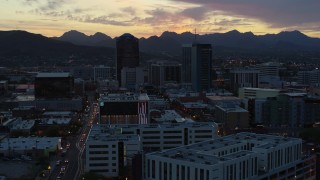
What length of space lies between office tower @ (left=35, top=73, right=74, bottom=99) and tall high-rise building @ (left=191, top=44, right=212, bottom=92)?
12.0 m

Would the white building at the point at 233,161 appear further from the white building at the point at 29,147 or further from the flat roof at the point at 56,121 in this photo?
the flat roof at the point at 56,121

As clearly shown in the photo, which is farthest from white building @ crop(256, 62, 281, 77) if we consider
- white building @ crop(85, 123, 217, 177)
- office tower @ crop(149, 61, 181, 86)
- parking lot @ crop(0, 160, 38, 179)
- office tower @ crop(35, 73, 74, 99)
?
parking lot @ crop(0, 160, 38, 179)

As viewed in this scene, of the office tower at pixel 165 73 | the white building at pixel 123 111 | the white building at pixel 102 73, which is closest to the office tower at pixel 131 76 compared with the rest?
the office tower at pixel 165 73

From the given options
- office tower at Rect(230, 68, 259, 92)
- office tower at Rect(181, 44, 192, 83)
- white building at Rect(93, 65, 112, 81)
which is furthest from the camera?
white building at Rect(93, 65, 112, 81)

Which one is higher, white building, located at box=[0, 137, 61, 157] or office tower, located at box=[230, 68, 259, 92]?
office tower, located at box=[230, 68, 259, 92]

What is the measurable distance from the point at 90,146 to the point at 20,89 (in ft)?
93.1

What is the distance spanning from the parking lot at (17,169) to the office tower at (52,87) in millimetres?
14521

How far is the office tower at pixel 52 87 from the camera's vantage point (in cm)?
3092

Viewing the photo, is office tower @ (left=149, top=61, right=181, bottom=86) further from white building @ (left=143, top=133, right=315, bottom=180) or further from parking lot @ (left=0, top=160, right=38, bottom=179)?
white building @ (left=143, top=133, right=315, bottom=180)

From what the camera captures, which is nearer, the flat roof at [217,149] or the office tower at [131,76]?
the flat roof at [217,149]

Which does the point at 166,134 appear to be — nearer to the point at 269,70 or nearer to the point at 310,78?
the point at 310,78

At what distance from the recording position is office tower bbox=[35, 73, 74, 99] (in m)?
30.9

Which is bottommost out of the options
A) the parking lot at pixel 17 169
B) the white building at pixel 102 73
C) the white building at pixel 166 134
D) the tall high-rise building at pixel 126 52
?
the parking lot at pixel 17 169

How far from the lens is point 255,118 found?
23234mm
